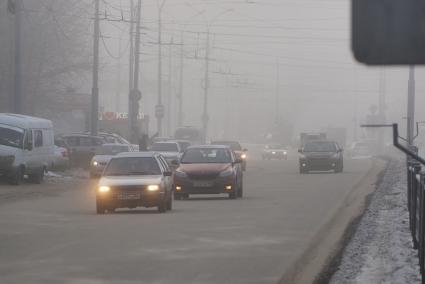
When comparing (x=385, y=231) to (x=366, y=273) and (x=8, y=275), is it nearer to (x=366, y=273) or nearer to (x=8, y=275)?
(x=366, y=273)

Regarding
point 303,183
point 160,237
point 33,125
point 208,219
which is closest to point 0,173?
point 33,125

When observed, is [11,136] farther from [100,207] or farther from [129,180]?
[100,207]

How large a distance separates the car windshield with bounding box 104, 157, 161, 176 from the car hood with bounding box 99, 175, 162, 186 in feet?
1.17

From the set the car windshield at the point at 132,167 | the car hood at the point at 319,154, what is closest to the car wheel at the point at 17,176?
the car windshield at the point at 132,167

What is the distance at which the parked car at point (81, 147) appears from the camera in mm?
50844

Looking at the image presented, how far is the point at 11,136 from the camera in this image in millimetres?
37344

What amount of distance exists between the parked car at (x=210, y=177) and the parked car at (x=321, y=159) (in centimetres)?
2095

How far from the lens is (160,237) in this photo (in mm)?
18234

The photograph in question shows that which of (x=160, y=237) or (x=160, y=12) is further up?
(x=160, y=12)

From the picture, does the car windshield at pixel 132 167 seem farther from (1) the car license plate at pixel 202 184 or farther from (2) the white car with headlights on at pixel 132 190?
(1) the car license plate at pixel 202 184

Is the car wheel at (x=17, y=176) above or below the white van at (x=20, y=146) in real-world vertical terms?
below

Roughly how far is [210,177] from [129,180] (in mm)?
5965

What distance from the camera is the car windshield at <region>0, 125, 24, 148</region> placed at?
37125 mm

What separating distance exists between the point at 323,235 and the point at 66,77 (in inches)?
2305
